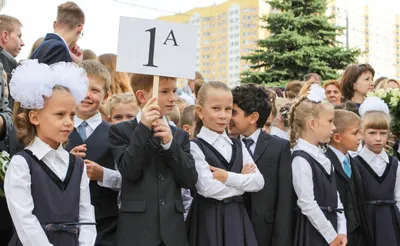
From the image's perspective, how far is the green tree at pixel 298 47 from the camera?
2969cm

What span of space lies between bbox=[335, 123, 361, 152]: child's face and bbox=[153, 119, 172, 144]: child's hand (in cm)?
252

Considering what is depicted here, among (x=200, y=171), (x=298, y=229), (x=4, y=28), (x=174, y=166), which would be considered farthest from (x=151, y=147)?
(x=4, y=28)

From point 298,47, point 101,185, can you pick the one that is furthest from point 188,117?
point 298,47

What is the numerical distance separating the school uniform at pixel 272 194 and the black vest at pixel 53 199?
162 cm

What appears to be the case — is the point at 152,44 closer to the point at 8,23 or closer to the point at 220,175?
the point at 220,175

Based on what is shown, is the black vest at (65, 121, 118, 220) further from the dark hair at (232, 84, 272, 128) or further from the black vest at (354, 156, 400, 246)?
the black vest at (354, 156, 400, 246)

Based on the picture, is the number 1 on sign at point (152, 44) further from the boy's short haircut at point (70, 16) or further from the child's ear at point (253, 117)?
the boy's short haircut at point (70, 16)

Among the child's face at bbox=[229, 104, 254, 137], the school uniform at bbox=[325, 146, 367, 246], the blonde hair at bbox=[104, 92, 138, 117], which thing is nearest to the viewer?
the child's face at bbox=[229, 104, 254, 137]

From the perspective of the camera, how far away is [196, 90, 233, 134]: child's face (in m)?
4.64

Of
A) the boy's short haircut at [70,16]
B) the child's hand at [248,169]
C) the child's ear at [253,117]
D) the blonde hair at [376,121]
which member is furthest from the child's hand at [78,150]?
the blonde hair at [376,121]

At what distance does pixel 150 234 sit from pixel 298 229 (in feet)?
5.12

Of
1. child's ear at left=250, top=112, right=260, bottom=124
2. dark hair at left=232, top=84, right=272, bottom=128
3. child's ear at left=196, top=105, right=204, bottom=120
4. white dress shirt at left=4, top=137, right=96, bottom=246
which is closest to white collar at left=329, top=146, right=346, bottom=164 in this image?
dark hair at left=232, top=84, right=272, bottom=128

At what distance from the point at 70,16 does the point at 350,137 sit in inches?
112

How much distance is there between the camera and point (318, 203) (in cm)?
517
